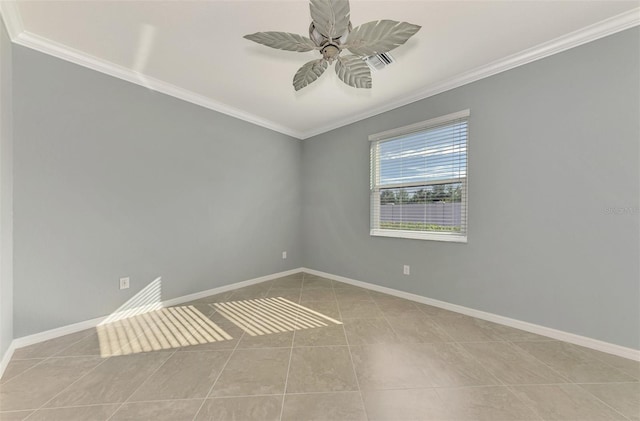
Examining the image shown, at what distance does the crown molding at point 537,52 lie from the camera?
1750mm

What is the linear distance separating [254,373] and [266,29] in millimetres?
2658

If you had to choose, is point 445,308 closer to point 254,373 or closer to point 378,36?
point 254,373

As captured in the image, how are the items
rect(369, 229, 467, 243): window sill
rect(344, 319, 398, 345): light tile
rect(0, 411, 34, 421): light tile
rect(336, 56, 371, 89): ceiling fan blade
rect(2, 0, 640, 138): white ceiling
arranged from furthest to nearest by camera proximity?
1. rect(369, 229, 467, 243): window sill
2. rect(344, 319, 398, 345): light tile
3. rect(2, 0, 640, 138): white ceiling
4. rect(336, 56, 371, 89): ceiling fan blade
5. rect(0, 411, 34, 421): light tile

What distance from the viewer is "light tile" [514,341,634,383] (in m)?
1.52

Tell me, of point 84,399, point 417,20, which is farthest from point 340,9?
point 84,399

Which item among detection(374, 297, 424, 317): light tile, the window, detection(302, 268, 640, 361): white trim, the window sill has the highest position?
the window

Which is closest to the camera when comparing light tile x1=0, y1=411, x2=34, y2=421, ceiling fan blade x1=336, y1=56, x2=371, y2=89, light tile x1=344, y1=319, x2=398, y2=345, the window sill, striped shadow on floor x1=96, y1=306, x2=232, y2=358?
light tile x1=0, y1=411, x2=34, y2=421

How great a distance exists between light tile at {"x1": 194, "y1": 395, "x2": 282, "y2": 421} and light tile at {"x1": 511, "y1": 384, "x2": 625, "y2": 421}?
1473mm

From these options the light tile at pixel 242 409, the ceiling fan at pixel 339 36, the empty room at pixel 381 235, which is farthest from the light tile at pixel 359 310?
the ceiling fan at pixel 339 36

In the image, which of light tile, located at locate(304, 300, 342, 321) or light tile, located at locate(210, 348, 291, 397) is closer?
light tile, located at locate(210, 348, 291, 397)

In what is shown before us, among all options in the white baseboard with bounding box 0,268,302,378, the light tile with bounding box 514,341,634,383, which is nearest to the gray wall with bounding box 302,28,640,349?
the light tile with bounding box 514,341,634,383

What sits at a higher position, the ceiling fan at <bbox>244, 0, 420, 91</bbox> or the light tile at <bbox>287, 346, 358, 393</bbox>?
the ceiling fan at <bbox>244, 0, 420, 91</bbox>

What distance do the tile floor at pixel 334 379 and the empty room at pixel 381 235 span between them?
0.02 m

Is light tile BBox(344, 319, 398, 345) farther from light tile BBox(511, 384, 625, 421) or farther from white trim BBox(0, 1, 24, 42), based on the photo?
white trim BBox(0, 1, 24, 42)
